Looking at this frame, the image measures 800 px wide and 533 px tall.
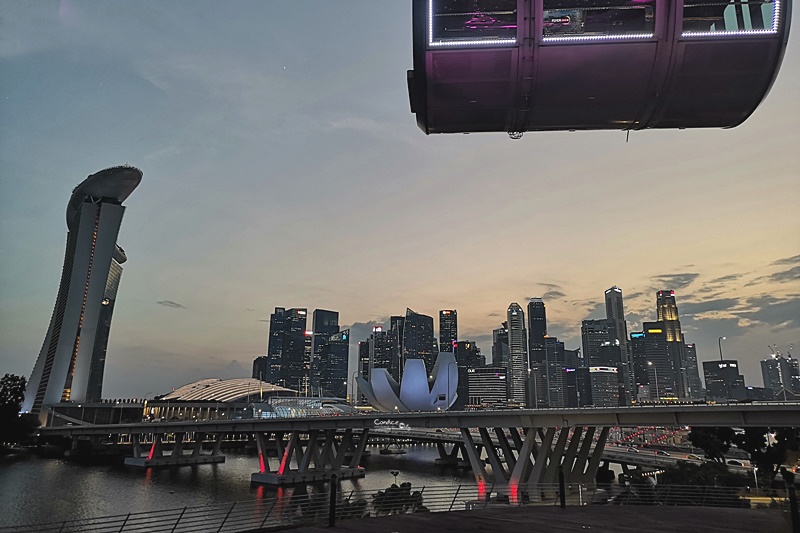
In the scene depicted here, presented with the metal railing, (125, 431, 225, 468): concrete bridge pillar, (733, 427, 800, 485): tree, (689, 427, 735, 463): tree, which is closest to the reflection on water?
(125, 431, 225, 468): concrete bridge pillar

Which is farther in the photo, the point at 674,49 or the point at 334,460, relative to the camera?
the point at 334,460

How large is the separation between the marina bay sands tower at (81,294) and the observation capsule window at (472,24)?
470 ft

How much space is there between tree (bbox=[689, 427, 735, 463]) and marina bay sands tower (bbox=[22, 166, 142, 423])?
413 feet

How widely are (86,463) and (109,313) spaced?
9293 centimetres

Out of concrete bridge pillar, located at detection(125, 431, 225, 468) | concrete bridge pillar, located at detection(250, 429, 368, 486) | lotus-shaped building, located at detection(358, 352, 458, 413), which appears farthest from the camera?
lotus-shaped building, located at detection(358, 352, 458, 413)

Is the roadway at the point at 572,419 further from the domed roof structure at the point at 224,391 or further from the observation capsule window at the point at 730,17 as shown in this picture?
the domed roof structure at the point at 224,391

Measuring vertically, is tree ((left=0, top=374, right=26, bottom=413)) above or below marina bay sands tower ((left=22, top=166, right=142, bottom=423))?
below

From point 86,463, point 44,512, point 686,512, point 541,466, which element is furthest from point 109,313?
point 686,512

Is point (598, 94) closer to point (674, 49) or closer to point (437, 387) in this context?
point (674, 49)

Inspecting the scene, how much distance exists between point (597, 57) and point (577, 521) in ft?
37.4

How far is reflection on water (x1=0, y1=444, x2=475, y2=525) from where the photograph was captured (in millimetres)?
43750

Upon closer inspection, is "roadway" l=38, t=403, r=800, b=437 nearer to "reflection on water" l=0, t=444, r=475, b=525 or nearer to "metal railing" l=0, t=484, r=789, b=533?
"metal railing" l=0, t=484, r=789, b=533

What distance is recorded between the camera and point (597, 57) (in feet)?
14.3

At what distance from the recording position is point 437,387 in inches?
3728
